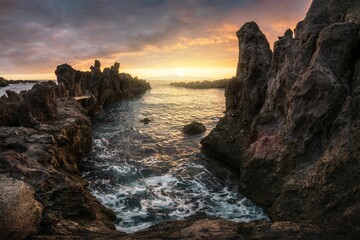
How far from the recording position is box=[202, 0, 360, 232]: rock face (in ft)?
32.1

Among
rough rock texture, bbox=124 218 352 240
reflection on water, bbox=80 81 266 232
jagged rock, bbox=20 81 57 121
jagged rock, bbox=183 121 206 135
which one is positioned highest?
jagged rock, bbox=20 81 57 121

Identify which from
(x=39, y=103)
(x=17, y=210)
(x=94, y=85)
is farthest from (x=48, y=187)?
(x=94, y=85)

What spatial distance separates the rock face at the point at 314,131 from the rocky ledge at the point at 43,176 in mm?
7102

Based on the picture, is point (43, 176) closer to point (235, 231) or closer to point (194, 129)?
point (235, 231)

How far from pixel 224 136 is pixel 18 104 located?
14.7m

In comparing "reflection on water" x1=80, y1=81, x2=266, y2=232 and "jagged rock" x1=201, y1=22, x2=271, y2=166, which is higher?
"jagged rock" x1=201, y1=22, x2=271, y2=166

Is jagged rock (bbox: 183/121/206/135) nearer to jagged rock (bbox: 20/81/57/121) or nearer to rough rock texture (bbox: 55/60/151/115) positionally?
jagged rock (bbox: 20/81/57/121)

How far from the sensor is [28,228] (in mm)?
7934

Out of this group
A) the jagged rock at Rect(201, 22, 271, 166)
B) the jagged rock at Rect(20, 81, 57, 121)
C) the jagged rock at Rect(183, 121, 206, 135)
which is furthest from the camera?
the jagged rock at Rect(183, 121, 206, 135)

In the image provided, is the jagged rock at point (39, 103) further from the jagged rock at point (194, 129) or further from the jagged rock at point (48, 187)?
the jagged rock at point (194, 129)

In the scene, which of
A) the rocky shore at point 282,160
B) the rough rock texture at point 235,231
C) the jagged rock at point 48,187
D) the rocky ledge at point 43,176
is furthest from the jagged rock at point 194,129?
the rough rock texture at point 235,231

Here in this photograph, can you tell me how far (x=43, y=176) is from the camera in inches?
411

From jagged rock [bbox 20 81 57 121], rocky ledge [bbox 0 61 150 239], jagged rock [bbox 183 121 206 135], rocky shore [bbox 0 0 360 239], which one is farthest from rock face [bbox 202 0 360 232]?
jagged rock [bbox 20 81 57 121]

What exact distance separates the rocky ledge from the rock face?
23.3 feet
